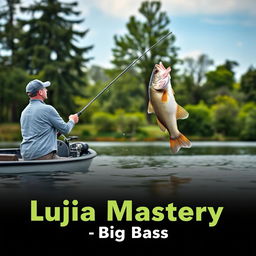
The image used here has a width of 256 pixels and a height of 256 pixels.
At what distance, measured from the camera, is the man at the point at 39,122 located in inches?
407

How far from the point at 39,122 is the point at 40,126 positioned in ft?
0.27

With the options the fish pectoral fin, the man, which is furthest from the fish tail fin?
the man

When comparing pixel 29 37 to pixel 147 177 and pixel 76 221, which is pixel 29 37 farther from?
pixel 76 221

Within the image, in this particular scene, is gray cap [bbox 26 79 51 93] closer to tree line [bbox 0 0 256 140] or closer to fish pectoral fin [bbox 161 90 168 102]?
fish pectoral fin [bbox 161 90 168 102]

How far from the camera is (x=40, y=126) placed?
409 inches

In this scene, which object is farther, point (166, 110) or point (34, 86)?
point (34, 86)

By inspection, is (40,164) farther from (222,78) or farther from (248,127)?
A: (222,78)

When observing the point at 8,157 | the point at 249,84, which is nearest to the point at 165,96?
the point at 8,157

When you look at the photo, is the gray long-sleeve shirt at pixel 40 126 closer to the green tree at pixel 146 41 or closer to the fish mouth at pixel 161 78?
the fish mouth at pixel 161 78

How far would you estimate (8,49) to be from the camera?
178 feet

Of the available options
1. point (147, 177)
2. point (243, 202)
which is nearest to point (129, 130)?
point (147, 177)

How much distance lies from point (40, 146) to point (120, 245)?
5.18 metres

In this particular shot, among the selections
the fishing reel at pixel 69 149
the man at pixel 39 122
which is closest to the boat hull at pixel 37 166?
the man at pixel 39 122

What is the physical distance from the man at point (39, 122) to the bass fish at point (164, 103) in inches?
103
